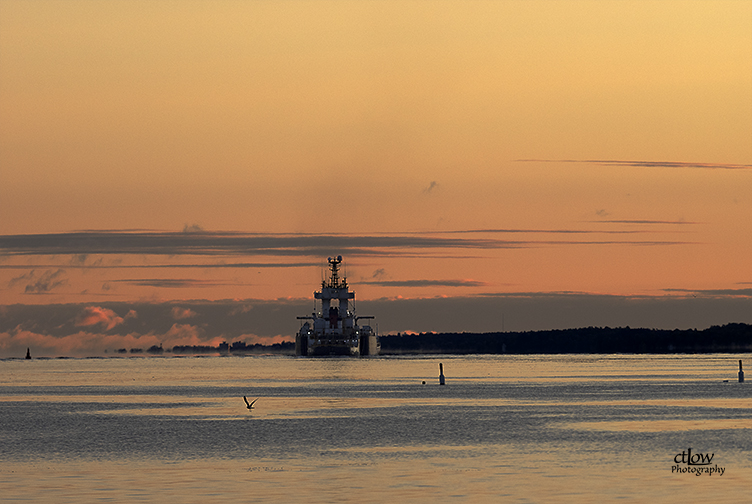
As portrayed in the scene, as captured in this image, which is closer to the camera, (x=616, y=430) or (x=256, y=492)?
(x=256, y=492)

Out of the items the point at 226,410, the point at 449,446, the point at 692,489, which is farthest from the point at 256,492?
the point at 226,410

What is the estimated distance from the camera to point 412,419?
2633 inches

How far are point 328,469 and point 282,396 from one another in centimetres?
6116

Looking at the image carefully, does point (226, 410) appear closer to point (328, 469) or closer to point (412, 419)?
point (412, 419)

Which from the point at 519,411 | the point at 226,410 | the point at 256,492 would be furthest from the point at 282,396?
the point at 256,492

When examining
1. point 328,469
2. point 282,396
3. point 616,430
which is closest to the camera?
point 328,469

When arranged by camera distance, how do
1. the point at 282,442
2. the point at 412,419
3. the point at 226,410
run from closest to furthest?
1. the point at 282,442
2. the point at 412,419
3. the point at 226,410

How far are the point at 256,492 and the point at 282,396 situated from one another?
67.5 metres

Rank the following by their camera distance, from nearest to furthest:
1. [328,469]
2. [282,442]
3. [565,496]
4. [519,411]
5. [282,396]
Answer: [565,496]
[328,469]
[282,442]
[519,411]
[282,396]

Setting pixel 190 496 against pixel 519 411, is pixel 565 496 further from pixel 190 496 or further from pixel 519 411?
pixel 519 411

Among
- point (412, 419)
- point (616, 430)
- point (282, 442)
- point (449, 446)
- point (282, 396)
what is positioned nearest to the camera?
point (449, 446)

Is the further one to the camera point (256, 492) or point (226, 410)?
point (226, 410)

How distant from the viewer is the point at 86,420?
7000 cm

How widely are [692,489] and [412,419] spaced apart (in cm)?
3384
